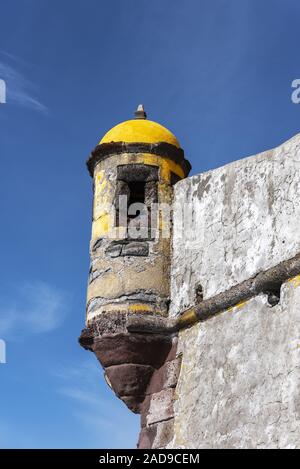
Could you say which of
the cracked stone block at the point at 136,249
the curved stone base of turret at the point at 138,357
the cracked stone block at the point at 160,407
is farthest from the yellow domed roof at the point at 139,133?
the cracked stone block at the point at 160,407

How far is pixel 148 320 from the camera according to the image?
675 cm

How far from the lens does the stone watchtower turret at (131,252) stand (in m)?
6.79

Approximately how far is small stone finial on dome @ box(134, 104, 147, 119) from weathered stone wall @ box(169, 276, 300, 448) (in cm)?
230

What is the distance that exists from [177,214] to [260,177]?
1.15 meters

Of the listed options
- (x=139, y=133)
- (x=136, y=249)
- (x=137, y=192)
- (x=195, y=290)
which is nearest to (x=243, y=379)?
(x=195, y=290)

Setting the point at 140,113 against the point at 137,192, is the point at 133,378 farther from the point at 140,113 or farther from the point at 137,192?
the point at 140,113

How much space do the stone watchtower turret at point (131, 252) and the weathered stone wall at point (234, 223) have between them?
18 cm

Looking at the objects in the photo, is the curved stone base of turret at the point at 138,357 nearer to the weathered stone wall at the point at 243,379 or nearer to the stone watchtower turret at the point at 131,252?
the stone watchtower turret at the point at 131,252

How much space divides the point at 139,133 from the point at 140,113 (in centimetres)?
54

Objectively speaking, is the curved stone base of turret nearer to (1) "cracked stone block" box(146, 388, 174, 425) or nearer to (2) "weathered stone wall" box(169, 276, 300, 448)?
(1) "cracked stone block" box(146, 388, 174, 425)

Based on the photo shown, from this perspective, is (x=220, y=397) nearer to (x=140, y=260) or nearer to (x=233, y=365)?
(x=233, y=365)

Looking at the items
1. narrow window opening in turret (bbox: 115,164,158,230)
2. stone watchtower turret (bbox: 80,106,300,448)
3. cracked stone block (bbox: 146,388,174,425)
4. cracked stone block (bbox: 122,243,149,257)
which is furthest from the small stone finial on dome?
cracked stone block (bbox: 146,388,174,425)

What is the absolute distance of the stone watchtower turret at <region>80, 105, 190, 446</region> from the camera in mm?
6785
